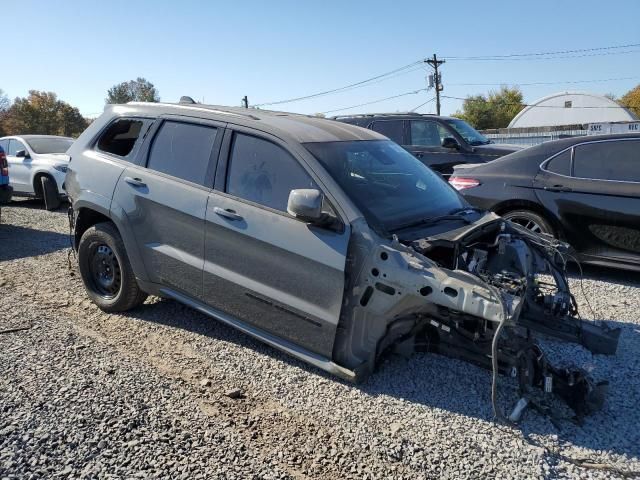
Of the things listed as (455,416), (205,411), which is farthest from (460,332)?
(205,411)

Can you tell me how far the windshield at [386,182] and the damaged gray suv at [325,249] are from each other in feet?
0.05

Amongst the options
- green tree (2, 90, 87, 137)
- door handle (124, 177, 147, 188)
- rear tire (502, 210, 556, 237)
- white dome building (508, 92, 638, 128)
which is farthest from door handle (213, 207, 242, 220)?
green tree (2, 90, 87, 137)

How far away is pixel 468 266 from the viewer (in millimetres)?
3293

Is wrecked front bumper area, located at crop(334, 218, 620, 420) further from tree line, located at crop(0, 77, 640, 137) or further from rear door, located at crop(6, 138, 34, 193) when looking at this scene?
tree line, located at crop(0, 77, 640, 137)

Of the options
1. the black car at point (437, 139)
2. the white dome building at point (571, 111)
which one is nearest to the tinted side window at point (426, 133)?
the black car at point (437, 139)

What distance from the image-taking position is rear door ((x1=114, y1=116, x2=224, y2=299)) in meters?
3.95

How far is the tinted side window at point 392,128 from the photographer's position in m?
10.0

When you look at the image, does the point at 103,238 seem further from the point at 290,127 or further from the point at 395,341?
the point at 395,341

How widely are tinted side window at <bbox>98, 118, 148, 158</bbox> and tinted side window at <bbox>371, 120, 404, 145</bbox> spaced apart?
617 cm

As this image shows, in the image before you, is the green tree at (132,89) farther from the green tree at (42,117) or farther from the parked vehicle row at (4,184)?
the parked vehicle row at (4,184)

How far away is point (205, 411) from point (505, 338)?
195 cm

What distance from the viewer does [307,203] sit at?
315cm

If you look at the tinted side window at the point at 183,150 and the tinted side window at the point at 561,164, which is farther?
the tinted side window at the point at 561,164

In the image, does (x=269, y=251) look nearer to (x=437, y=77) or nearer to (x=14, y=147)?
(x=14, y=147)
